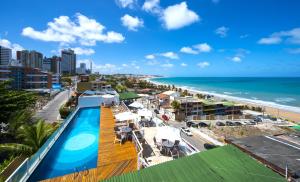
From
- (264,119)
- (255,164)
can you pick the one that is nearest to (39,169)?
(255,164)

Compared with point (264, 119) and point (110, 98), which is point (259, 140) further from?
point (264, 119)

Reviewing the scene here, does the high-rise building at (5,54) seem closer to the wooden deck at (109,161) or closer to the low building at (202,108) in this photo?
the low building at (202,108)

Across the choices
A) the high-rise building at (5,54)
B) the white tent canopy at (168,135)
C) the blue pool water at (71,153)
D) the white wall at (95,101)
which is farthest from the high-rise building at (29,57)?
the white tent canopy at (168,135)

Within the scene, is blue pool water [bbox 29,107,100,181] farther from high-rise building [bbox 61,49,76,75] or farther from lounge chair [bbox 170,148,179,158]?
high-rise building [bbox 61,49,76,75]

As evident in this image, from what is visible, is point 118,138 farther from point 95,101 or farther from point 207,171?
point 95,101

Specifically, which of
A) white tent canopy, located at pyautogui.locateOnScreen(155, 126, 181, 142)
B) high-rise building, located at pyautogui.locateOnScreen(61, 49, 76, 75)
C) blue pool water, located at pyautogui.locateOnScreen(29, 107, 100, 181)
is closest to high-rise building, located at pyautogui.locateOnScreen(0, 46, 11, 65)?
high-rise building, located at pyautogui.locateOnScreen(61, 49, 76, 75)

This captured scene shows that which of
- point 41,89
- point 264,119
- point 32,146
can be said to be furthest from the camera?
point 41,89
